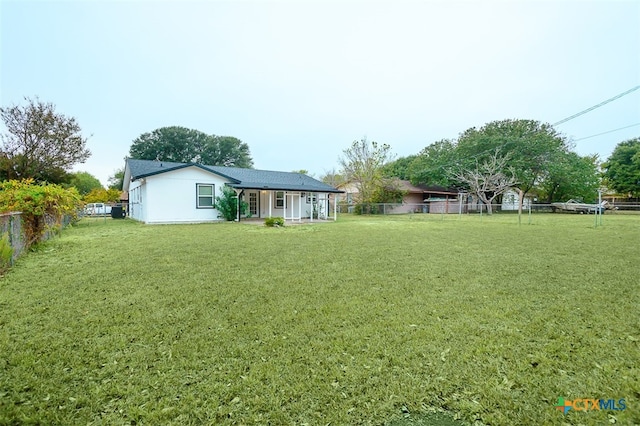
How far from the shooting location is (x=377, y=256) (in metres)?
6.45

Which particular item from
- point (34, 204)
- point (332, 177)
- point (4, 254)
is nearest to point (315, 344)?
point (4, 254)

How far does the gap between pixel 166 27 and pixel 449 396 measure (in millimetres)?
16185

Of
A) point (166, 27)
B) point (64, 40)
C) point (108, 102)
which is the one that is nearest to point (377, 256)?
point (166, 27)

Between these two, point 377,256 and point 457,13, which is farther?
point 457,13

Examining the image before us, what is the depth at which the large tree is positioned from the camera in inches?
1529

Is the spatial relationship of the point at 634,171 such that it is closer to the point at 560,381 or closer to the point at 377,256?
the point at 377,256

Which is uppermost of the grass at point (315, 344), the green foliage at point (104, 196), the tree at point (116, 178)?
the tree at point (116, 178)

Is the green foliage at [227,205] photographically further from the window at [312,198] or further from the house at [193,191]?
the window at [312,198]

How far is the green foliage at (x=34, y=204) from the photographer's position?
6.57 m

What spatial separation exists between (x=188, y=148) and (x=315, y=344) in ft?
146

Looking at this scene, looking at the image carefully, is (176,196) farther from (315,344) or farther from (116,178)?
(116,178)

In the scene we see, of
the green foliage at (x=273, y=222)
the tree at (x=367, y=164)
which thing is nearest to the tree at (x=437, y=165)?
the tree at (x=367, y=164)

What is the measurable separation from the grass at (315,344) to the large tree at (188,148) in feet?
128

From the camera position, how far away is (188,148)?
41.2m
